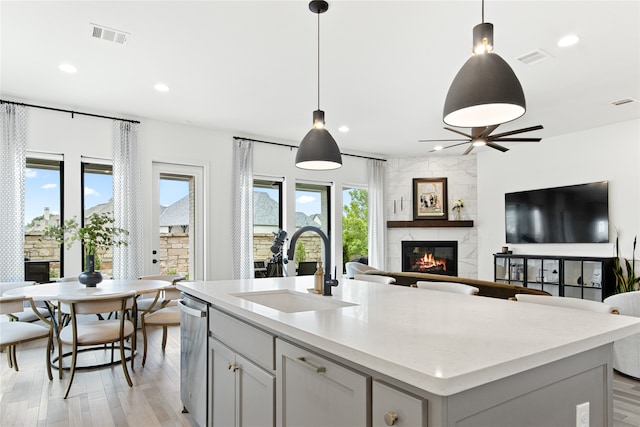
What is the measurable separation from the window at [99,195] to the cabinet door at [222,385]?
147 inches

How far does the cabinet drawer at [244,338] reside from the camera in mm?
1519

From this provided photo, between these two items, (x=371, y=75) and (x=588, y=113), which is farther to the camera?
(x=588, y=113)

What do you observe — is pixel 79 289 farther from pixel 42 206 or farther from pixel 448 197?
pixel 448 197

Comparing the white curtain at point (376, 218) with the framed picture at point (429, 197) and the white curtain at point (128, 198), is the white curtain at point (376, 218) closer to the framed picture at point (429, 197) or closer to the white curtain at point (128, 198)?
the framed picture at point (429, 197)

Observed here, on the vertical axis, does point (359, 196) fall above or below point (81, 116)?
below

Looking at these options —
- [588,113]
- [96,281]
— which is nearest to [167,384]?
[96,281]

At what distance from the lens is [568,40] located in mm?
3193

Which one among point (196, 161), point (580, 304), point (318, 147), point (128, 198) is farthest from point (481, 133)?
point (128, 198)

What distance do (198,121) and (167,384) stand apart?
3.55m

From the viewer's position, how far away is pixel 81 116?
4.92m

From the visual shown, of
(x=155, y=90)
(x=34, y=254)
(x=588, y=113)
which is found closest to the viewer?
(x=155, y=90)

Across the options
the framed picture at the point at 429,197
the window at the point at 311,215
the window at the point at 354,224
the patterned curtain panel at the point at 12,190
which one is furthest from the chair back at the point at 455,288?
the framed picture at the point at 429,197

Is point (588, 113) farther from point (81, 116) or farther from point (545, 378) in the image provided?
point (81, 116)

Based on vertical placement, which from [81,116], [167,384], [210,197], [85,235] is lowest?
[167,384]
